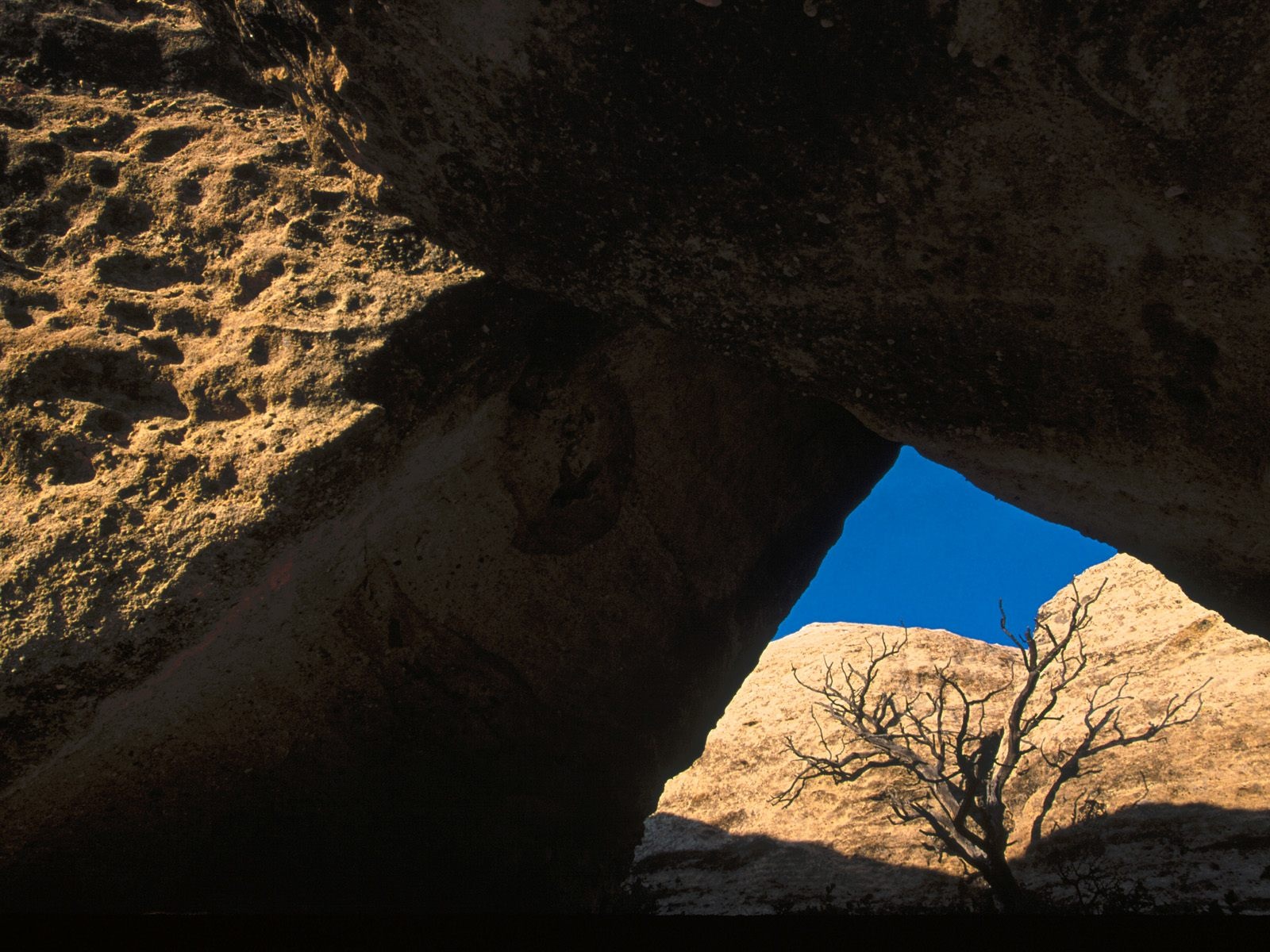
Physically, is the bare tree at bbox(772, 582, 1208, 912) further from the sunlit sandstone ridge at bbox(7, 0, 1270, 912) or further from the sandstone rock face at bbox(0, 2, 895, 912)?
the sunlit sandstone ridge at bbox(7, 0, 1270, 912)

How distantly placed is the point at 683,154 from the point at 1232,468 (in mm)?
1296

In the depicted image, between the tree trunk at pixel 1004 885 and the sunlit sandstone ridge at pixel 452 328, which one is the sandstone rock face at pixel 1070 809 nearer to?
the tree trunk at pixel 1004 885

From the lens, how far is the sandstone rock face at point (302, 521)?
6.48ft

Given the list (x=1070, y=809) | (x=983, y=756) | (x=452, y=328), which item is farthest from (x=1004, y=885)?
(x=452, y=328)

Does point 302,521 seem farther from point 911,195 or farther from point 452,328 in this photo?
point 911,195

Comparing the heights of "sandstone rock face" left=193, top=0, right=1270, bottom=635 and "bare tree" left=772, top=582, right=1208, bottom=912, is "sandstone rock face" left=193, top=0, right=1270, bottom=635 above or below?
below

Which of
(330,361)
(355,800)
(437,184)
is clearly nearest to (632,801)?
(355,800)

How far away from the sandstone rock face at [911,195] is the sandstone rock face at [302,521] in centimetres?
31

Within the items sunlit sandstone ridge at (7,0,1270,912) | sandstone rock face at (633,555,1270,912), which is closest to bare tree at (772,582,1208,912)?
sandstone rock face at (633,555,1270,912)

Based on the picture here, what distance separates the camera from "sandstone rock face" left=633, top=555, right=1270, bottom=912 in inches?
207

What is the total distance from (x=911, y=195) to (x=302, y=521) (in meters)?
1.42

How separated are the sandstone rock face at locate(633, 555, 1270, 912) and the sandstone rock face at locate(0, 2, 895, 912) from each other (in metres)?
2.93

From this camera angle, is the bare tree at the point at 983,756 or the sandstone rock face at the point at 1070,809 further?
the sandstone rock face at the point at 1070,809

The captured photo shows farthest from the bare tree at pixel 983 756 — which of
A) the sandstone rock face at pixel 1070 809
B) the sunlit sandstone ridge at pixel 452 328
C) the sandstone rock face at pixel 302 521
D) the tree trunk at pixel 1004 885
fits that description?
the sunlit sandstone ridge at pixel 452 328
